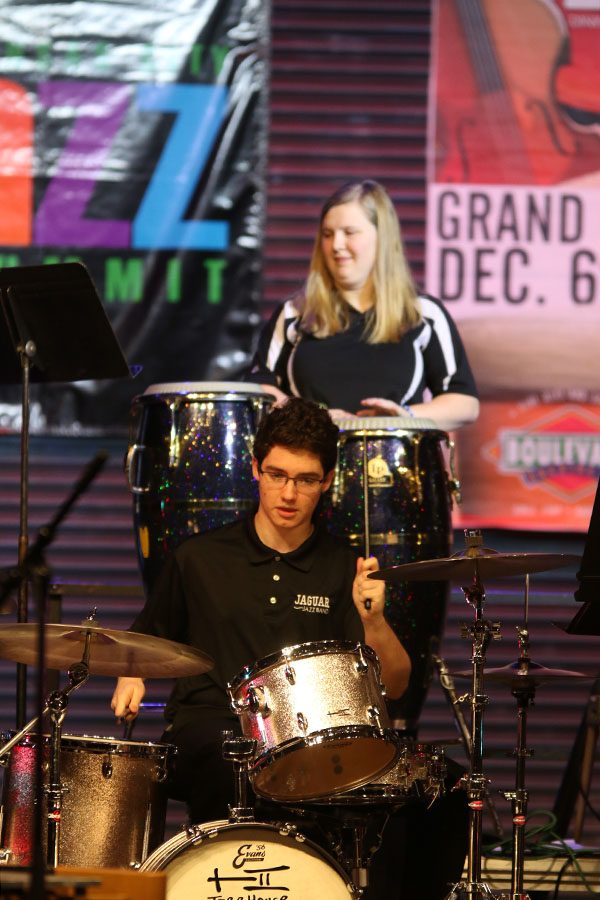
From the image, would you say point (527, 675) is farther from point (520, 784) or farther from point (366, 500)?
point (366, 500)

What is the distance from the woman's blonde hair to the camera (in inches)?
204

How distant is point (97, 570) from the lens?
566cm

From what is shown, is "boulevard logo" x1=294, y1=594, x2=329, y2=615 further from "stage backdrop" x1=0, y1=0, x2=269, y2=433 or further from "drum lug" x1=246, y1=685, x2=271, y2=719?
"stage backdrop" x1=0, y1=0, x2=269, y2=433

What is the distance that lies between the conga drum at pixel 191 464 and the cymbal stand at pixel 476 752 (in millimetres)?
1070

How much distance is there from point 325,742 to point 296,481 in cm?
87

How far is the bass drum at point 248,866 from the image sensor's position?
3260mm

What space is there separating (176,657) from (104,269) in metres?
2.41

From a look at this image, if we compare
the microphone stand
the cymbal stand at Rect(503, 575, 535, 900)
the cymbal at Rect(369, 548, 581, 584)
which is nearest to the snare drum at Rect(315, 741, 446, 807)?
the cymbal stand at Rect(503, 575, 535, 900)

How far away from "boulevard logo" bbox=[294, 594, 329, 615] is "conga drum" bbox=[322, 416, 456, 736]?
19.9 inches

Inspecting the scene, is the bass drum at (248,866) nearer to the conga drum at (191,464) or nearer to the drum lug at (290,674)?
the drum lug at (290,674)

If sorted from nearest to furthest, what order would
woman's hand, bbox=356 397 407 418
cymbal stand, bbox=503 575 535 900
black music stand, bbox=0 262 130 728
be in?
cymbal stand, bbox=503 575 535 900 < black music stand, bbox=0 262 130 728 < woman's hand, bbox=356 397 407 418

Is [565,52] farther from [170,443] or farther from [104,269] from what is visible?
[170,443]

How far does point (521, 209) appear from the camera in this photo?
5.58 metres

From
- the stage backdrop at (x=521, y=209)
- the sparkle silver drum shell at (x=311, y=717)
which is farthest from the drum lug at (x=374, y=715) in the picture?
the stage backdrop at (x=521, y=209)
